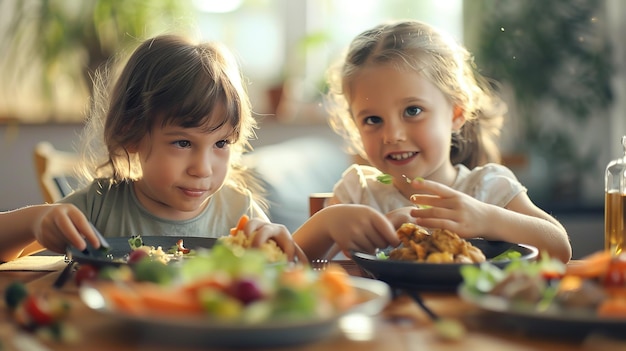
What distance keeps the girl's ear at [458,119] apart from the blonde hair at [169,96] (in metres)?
0.44

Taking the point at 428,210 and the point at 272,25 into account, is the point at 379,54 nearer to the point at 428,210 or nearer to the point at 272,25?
the point at 428,210

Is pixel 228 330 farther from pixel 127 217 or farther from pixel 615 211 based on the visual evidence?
pixel 127 217

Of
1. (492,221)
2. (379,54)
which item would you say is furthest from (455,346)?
(379,54)

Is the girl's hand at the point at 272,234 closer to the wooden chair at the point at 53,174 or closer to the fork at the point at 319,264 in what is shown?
the fork at the point at 319,264

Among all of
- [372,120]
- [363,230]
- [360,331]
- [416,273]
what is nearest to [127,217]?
[372,120]

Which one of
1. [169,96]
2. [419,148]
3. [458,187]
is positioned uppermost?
[169,96]

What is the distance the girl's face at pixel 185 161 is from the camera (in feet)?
5.23

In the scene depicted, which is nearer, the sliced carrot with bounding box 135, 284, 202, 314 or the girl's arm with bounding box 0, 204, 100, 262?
the sliced carrot with bounding box 135, 284, 202, 314

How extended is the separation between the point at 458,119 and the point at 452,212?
20.9 inches

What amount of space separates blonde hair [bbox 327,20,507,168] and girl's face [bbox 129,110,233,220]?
0.35 meters

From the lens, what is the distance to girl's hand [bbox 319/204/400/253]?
129cm

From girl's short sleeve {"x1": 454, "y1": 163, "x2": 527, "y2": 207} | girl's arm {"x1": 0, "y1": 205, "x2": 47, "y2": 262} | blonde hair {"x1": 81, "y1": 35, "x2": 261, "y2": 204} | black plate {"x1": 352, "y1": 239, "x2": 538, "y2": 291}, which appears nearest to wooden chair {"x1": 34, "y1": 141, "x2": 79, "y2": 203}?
blonde hair {"x1": 81, "y1": 35, "x2": 261, "y2": 204}

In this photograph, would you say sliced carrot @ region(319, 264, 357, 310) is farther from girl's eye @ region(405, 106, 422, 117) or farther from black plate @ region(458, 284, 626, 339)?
girl's eye @ region(405, 106, 422, 117)

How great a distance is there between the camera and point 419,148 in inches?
66.2
